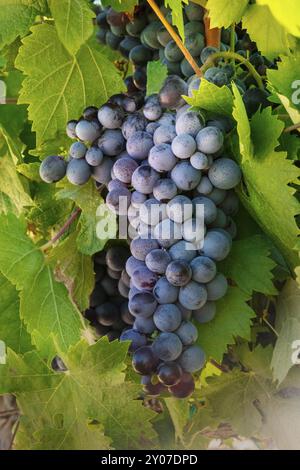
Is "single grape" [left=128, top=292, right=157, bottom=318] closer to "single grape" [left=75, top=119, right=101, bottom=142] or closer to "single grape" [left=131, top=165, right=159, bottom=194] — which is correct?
"single grape" [left=131, top=165, right=159, bottom=194]

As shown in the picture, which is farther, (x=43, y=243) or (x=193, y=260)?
(x=43, y=243)

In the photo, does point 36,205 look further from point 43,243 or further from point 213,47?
point 213,47

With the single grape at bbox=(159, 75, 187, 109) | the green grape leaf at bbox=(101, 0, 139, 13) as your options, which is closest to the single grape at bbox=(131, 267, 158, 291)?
the single grape at bbox=(159, 75, 187, 109)

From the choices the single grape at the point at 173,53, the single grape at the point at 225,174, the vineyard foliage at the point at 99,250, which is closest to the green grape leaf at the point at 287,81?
the vineyard foliage at the point at 99,250

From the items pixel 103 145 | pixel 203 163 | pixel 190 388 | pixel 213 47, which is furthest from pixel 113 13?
pixel 190 388

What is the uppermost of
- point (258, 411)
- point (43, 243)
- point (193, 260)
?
point (193, 260)

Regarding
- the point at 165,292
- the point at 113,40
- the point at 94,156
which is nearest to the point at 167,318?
the point at 165,292

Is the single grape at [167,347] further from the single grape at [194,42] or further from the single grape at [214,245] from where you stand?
the single grape at [194,42]
